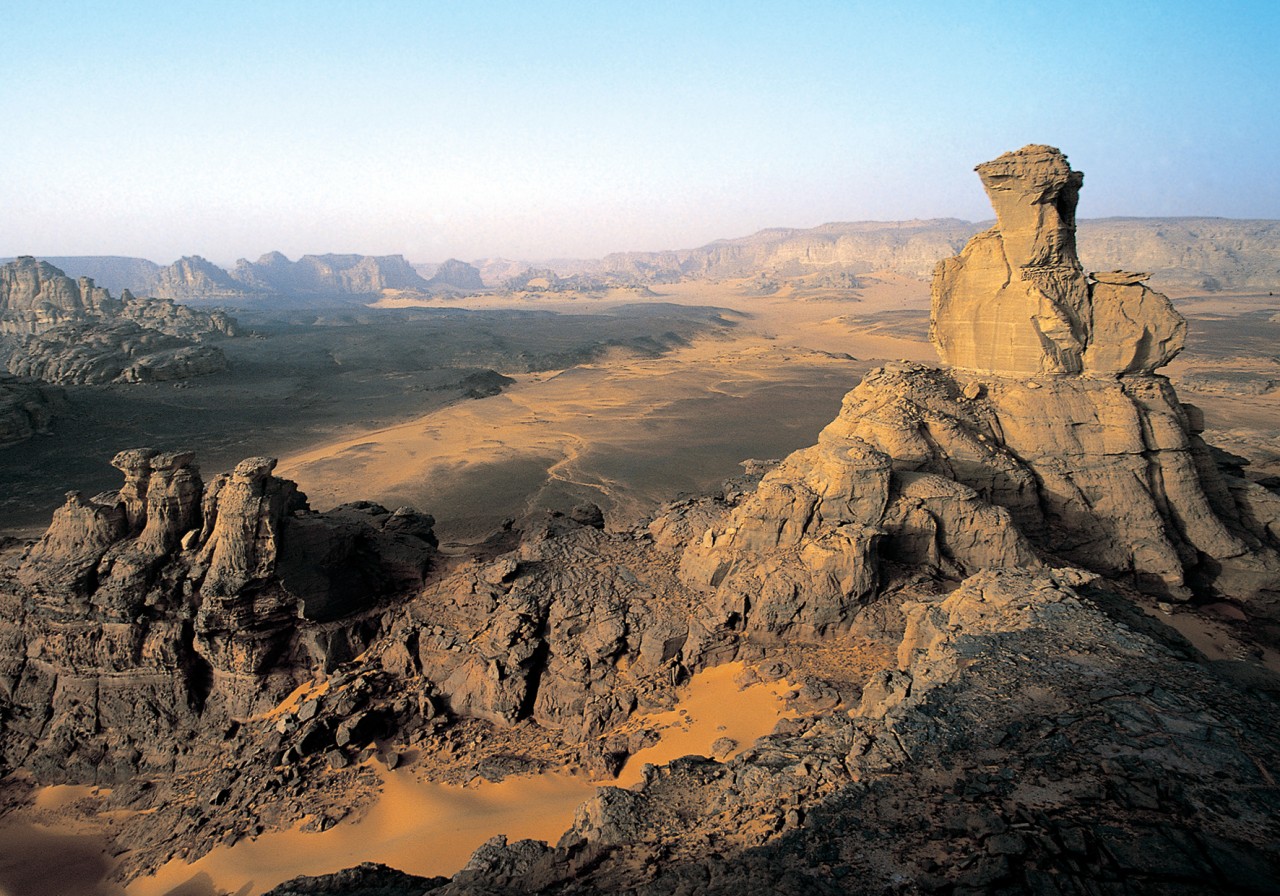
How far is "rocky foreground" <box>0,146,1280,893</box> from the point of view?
4.68 meters

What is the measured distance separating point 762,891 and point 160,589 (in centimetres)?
894

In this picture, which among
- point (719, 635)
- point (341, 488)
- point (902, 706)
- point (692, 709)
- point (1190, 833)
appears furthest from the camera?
point (341, 488)

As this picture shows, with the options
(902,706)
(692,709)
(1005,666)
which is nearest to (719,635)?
(692,709)

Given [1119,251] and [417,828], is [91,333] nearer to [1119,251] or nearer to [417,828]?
[417,828]

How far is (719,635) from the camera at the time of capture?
8320mm

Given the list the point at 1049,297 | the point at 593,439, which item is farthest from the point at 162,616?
the point at 593,439

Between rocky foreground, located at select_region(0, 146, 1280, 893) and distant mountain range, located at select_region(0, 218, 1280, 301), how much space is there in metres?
95.4

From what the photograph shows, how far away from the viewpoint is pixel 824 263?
153 m

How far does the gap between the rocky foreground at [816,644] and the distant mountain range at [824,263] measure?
9540 centimetres

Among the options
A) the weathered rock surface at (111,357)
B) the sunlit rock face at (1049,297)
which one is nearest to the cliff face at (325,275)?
the weathered rock surface at (111,357)

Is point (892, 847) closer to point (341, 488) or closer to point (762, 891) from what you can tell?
point (762, 891)

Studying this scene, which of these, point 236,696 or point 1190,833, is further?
point 236,696

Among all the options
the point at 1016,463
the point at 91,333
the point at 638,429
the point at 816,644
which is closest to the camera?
the point at 816,644

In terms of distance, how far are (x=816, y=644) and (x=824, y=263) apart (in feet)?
514
